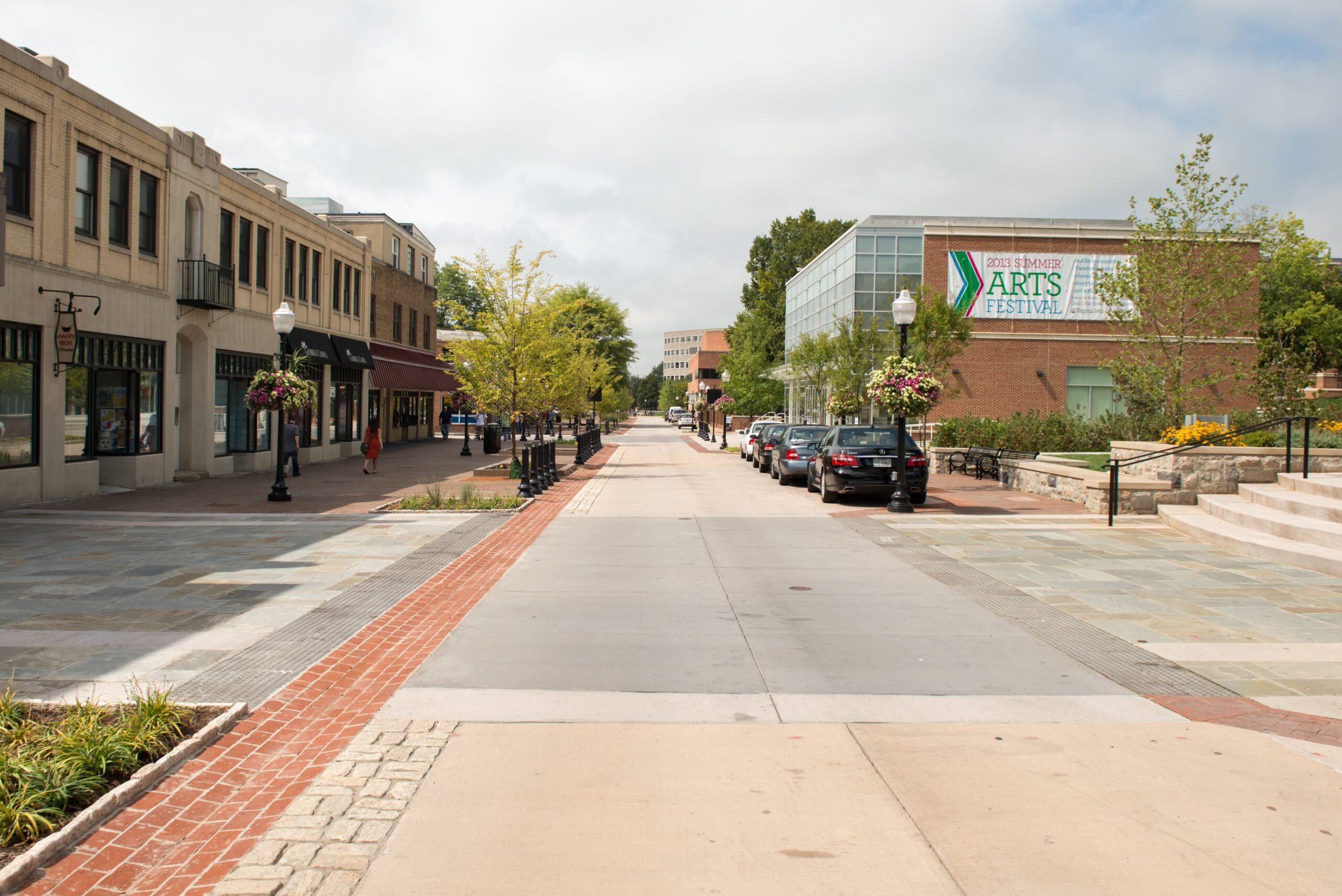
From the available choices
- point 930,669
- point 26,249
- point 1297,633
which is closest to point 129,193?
point 26,249

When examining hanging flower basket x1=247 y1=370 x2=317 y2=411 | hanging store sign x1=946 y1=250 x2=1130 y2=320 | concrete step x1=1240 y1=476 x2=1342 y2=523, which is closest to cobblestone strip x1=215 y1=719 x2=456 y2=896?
concrete step x1=1240 y1=476 x2=1342 y2=523

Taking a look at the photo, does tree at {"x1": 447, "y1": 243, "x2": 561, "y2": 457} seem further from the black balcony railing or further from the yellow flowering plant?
the yellow flowering plant

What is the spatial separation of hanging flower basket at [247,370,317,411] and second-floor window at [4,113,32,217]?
4.79 metres

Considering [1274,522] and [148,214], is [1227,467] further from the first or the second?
[148,214]

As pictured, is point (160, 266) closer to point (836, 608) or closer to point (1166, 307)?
Answer: point (836, 608)

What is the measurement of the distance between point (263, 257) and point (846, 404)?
19394mm

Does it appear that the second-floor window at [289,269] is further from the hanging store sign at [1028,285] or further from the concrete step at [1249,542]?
the hanging store sign at [1028,285]

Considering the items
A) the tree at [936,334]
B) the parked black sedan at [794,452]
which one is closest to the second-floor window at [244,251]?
the parked black sedan at [794,452]

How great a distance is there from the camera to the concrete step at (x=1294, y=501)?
43.5 ft

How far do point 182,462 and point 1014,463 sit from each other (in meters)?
20.2

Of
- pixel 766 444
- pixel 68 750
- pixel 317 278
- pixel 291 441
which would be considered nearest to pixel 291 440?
pixel 291 441

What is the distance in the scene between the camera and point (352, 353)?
34.5 m

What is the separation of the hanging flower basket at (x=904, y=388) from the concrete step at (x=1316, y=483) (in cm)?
603

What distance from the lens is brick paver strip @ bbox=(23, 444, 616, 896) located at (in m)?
3.89
